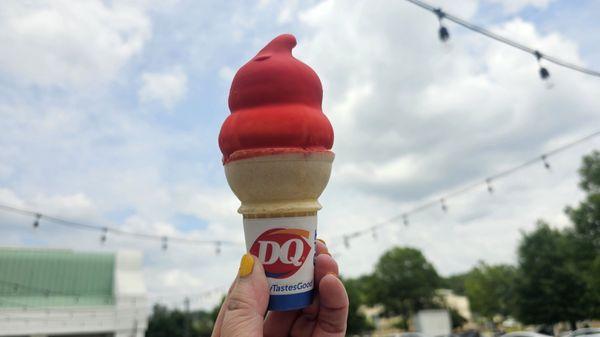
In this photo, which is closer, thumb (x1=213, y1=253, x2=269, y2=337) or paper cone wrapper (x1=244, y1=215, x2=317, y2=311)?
thumb (x1=213, y1=253, x2=269, y2=337)

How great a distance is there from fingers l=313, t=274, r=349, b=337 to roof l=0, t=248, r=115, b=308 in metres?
31.0

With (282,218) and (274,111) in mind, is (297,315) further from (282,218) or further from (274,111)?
(274,111)

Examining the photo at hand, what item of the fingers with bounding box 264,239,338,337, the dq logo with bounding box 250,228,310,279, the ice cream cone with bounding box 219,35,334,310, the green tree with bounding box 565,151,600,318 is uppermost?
the green tree with bounding box 565,151,600,318

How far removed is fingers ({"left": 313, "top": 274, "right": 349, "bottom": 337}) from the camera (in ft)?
9.67

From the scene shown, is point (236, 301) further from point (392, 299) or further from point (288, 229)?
point (392, 299)

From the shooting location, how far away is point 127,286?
29.8 meters

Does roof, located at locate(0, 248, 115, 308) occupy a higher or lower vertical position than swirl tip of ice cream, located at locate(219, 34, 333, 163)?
higher

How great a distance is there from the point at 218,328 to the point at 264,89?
179 cm

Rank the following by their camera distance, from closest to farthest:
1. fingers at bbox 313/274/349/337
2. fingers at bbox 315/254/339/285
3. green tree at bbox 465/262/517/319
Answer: fingers at bbox 313/274/349/337
fingers at bbox 315/254/339/285
green tree at bbox 465/262/517/319

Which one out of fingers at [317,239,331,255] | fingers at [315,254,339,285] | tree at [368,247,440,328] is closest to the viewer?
fingers at [315,254,339,285]

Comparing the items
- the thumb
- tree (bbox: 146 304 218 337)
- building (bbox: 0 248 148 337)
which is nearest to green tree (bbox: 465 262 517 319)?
tree (bbox: 146 304 218 337)

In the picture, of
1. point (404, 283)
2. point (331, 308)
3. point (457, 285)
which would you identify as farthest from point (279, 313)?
point (457, 285)

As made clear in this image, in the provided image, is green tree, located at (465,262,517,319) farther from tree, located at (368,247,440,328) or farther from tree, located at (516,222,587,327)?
tree, located at (516,222,587,327)

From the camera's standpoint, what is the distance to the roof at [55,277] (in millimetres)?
28891
